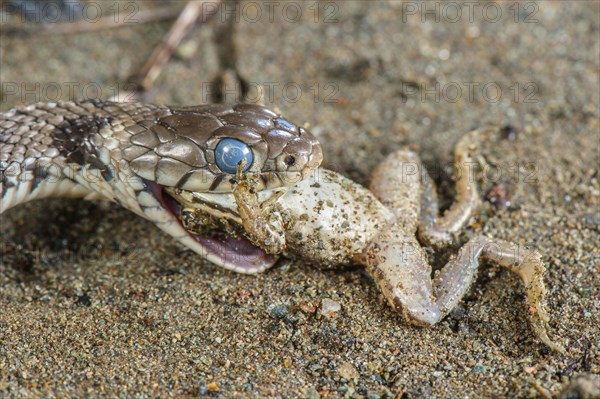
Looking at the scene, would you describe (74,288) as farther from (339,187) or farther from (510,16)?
(510,16)

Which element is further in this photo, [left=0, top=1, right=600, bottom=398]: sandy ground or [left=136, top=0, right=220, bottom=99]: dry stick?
[left=136, top=0, right=220, bottom=99]: dry stick

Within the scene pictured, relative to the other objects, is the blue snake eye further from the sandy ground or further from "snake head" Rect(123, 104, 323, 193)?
the sandy ground

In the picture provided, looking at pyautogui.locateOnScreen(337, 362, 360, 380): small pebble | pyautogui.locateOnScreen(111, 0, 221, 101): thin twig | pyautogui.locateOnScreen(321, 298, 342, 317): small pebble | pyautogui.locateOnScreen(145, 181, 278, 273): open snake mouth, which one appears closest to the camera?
pyautogui.locateOnScreen(337, 362, 360, 380): small pebble

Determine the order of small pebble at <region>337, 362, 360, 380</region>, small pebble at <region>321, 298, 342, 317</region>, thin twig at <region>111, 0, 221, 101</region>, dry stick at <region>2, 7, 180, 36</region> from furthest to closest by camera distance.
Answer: dry stick at <region>2, 7, 180, 36</region>, thin twig at <region>111, 0, 221, 101</region>, small pebble at <region>321, 298, 342, 317</region>, small pebble at <region>337, 362, 360, 380</region>

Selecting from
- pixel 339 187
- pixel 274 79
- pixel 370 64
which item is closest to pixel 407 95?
pixel 370 64

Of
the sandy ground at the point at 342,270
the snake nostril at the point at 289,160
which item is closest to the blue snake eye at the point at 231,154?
the snake nostril at the point at 289,160

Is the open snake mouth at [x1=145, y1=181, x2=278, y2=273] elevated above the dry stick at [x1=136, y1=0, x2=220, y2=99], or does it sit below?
below

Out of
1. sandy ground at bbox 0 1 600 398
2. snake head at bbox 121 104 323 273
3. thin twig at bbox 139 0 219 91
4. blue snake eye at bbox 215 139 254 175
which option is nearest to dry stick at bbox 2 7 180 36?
sandy ground at bbox 0 1 600 398
